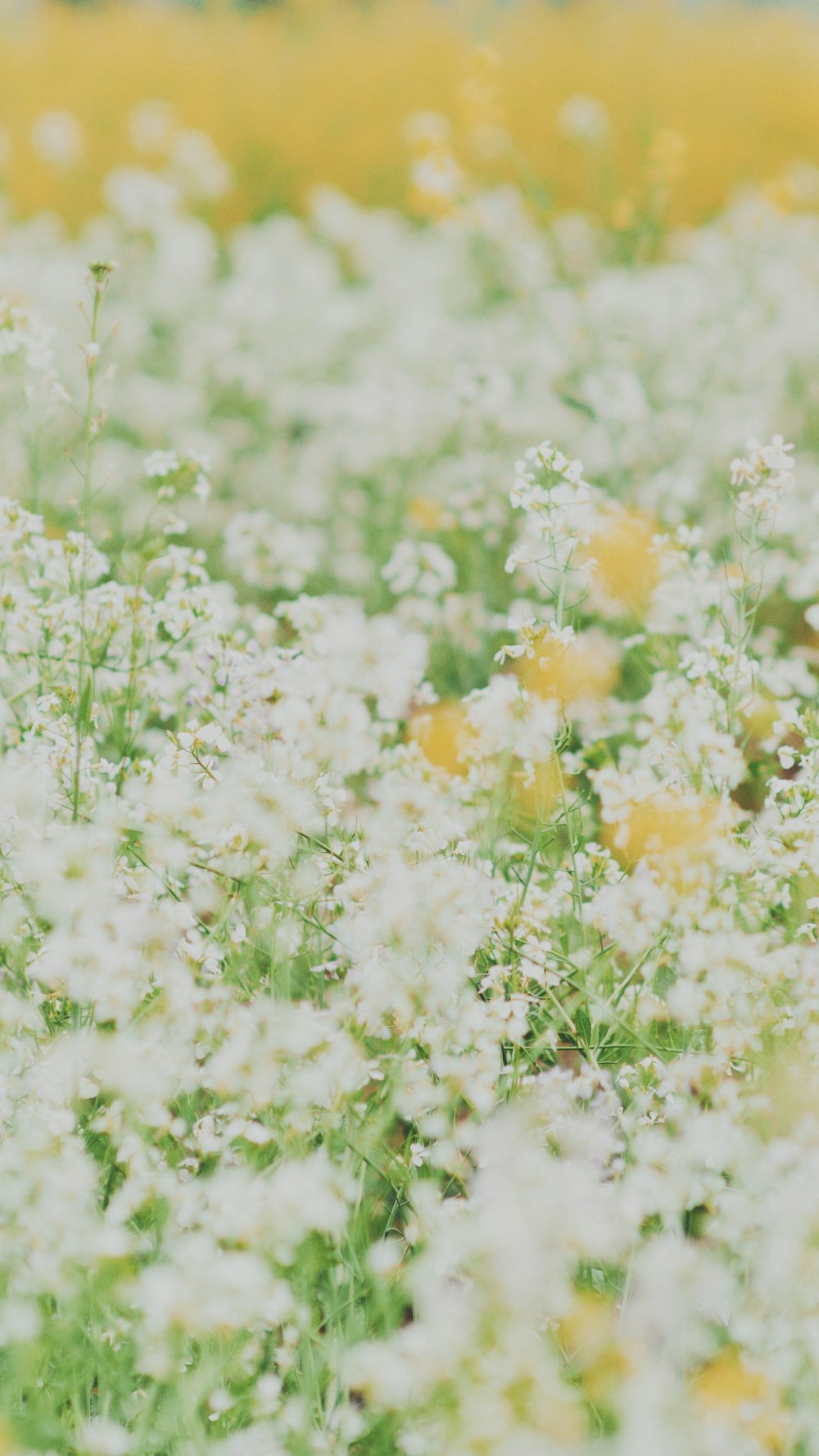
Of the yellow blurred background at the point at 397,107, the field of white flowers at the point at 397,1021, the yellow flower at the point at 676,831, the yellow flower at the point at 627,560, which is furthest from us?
the yellow blurred background at the point at 397,107

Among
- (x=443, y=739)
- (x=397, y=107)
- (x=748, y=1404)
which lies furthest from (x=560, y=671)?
(x=397, y=107)

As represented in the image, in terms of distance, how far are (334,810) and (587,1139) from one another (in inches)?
28.5

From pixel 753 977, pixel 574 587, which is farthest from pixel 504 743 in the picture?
pixel 574 587

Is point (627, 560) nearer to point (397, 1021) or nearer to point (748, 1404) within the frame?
point (397, 1021)

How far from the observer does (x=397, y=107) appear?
10375mm

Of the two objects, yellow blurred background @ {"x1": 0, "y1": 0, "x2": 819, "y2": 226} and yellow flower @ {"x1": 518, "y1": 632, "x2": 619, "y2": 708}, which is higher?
yellow blurred background @ {"x1": 0, "y1": 0, "x2": 819, "y2": 226}

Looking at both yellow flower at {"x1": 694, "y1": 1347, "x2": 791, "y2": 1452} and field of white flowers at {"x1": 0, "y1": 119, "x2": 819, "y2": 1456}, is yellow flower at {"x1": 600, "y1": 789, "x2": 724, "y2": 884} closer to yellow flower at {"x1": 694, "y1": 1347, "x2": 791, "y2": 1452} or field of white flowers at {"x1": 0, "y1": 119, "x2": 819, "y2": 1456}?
field of white flowers at {"x1": 0, "y1": 119, "x2": 819, "y2": 1456}

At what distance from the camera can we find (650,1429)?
55.3 inches

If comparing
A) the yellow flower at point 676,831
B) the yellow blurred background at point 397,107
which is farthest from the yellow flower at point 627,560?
the yellow blurred background at point 397,107

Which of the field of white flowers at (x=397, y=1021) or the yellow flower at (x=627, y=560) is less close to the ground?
the yellow flower at (x=627, y=560)

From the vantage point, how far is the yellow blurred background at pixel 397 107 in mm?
9805

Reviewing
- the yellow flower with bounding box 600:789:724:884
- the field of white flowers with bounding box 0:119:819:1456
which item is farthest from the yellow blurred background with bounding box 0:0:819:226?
the yellow flower with bounding box 600:789:724:884

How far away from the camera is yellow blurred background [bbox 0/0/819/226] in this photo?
32.2 ft

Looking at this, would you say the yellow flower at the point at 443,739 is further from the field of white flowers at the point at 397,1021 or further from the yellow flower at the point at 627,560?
the yellow flower at the point at 627,560
